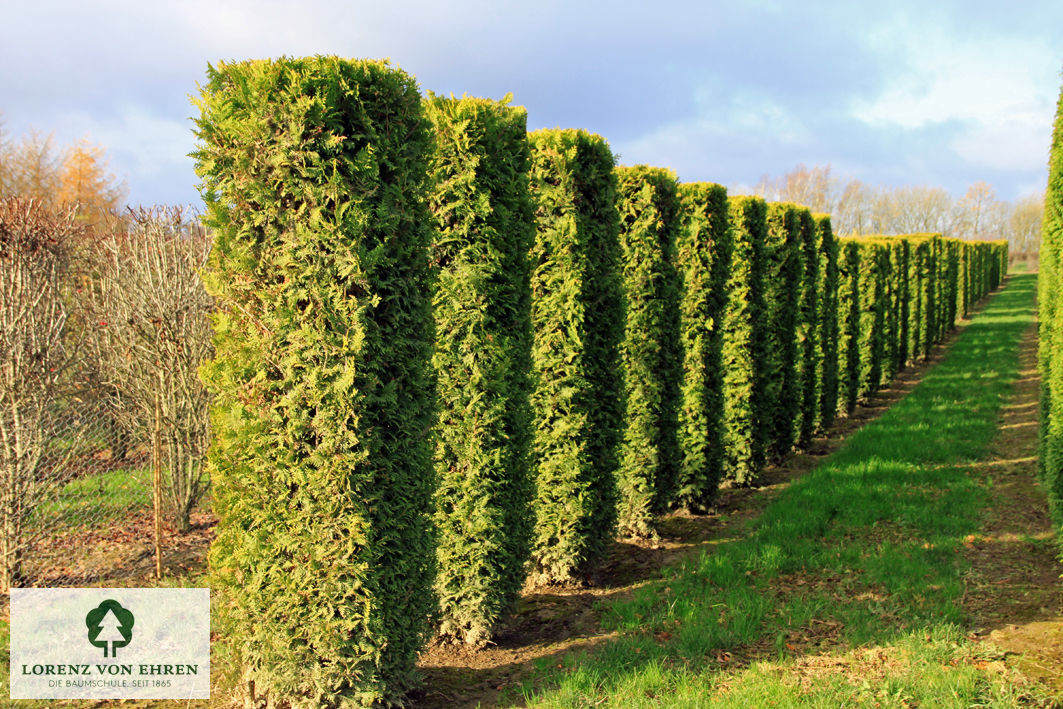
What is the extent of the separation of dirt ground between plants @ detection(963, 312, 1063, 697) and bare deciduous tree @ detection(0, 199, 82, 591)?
318 inches

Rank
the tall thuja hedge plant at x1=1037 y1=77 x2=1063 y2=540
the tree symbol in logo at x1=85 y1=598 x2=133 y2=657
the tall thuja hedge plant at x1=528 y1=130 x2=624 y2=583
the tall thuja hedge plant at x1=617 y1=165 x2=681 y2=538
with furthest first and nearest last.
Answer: the tall thuja hedge plant at x1=617 y1=165 x2=681 y2=538 < the tall thuja hedge plant at x1=1037 y1=77 x2=1063 y2=540 < the tall thuja hedge plant at x1=528 y1=130 x2=624 y2=583 < the tree symbol in logo at x1=85 y1=598 x2=133 y2=657

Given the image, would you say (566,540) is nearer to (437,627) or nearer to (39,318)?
(437,627)

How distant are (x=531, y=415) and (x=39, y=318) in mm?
4814

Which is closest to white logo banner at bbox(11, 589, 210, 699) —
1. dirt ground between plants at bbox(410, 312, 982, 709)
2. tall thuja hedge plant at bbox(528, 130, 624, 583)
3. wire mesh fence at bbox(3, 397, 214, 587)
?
wire mesh fence at bbox(3, 397, 214, 587)

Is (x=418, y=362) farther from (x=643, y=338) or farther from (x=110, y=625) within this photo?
(x=643, y=338)

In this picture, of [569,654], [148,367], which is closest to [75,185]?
[148,367]

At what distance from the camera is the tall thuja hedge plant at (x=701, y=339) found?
8406mm

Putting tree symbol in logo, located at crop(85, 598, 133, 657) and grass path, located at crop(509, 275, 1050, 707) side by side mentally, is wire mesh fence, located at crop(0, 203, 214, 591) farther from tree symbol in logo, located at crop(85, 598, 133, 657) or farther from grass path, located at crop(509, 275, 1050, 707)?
grass path, located at crop(509, 275, 1050, 707)

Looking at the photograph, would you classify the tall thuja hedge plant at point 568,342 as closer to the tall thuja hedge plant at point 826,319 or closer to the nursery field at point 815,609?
the nursery field at point 815,609

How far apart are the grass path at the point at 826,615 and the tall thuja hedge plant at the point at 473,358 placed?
0.87m

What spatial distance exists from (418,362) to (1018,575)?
5.95 meters

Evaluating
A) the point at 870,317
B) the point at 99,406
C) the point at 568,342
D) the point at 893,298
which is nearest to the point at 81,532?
the point at 99,406

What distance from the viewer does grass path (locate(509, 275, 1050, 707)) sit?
4062 millimetres

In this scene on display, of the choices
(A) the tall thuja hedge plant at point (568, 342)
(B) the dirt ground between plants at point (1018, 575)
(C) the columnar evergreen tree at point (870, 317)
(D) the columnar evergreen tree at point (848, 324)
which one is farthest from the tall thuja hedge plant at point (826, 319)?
(A) the tall thuja hedge plant at point (568, 342)
